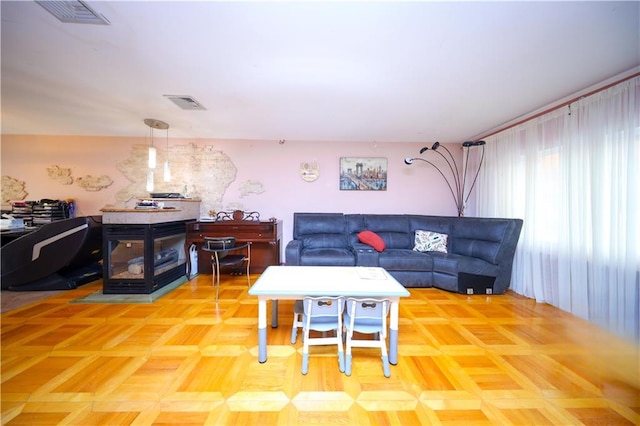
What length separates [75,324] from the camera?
6.72 ft

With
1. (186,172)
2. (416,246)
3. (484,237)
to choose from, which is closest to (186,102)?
(186,172)

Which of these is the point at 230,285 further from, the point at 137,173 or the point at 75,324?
the point at 137,173

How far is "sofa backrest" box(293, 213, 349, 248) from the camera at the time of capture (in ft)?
11.8

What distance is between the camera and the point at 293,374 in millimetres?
1472

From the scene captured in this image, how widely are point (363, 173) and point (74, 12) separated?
3.55 m

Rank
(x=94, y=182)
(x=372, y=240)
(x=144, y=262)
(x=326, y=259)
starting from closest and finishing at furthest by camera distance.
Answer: (x=144, y=262) < (x=326, y=259) < (x=372, y=240) < (x=94, y=182)

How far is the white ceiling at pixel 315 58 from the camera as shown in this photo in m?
1.34

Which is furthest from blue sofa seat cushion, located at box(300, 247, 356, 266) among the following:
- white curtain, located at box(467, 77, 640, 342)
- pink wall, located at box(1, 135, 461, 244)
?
white curtain, located at box(467, 77, 640, 342)

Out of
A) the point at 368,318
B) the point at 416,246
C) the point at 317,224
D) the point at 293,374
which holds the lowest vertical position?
the point at 293,374

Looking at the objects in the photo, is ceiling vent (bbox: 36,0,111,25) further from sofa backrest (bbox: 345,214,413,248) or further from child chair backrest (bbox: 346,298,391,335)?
sofa backrest (bbox: 345,214,413,248)

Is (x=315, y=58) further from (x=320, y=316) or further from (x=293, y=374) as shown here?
(x=293, y=374)

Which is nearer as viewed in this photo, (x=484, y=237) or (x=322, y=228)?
(x=484, y=237)

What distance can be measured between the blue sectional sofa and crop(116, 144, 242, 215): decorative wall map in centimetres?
155

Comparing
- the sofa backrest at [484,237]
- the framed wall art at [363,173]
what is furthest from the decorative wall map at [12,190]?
the sofa backrest at [484,237]
